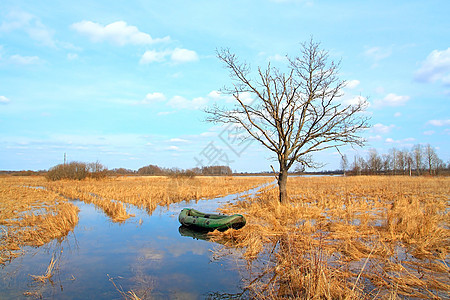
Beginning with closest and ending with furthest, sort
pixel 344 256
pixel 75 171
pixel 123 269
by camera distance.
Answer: pixel 123 269
pixel 344 256
pixel 75 171

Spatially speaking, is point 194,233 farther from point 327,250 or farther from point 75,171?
point 75,171

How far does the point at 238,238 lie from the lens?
1001 centimetres

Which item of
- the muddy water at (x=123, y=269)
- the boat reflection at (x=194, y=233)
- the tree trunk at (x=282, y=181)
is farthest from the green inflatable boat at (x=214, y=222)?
the tree trunk at (x=282, y=181)

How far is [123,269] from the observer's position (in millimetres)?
7680

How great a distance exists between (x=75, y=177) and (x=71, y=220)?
40.5 metres

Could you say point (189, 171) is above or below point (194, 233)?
above

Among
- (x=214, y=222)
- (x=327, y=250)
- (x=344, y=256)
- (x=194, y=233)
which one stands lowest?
(x=194, y=233)

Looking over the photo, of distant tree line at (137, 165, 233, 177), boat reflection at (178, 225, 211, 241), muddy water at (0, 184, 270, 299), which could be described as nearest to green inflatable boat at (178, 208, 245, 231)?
boat reflection at (178, 225, 211, 241)

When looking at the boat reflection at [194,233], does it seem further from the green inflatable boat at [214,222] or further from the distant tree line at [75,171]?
the distant tree line at [75,171]

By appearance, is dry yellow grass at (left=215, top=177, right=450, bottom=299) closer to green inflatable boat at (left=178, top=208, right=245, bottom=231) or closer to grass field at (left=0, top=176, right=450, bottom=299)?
grass field at (left=0, top=176, right=450, bottom=299)

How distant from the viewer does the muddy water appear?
20.3ft

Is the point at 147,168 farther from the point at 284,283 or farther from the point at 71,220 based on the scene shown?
the point at 284,283

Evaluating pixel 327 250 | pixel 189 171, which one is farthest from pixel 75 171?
pixel 327 250

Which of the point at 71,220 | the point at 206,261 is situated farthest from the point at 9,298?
the point at 71,220
